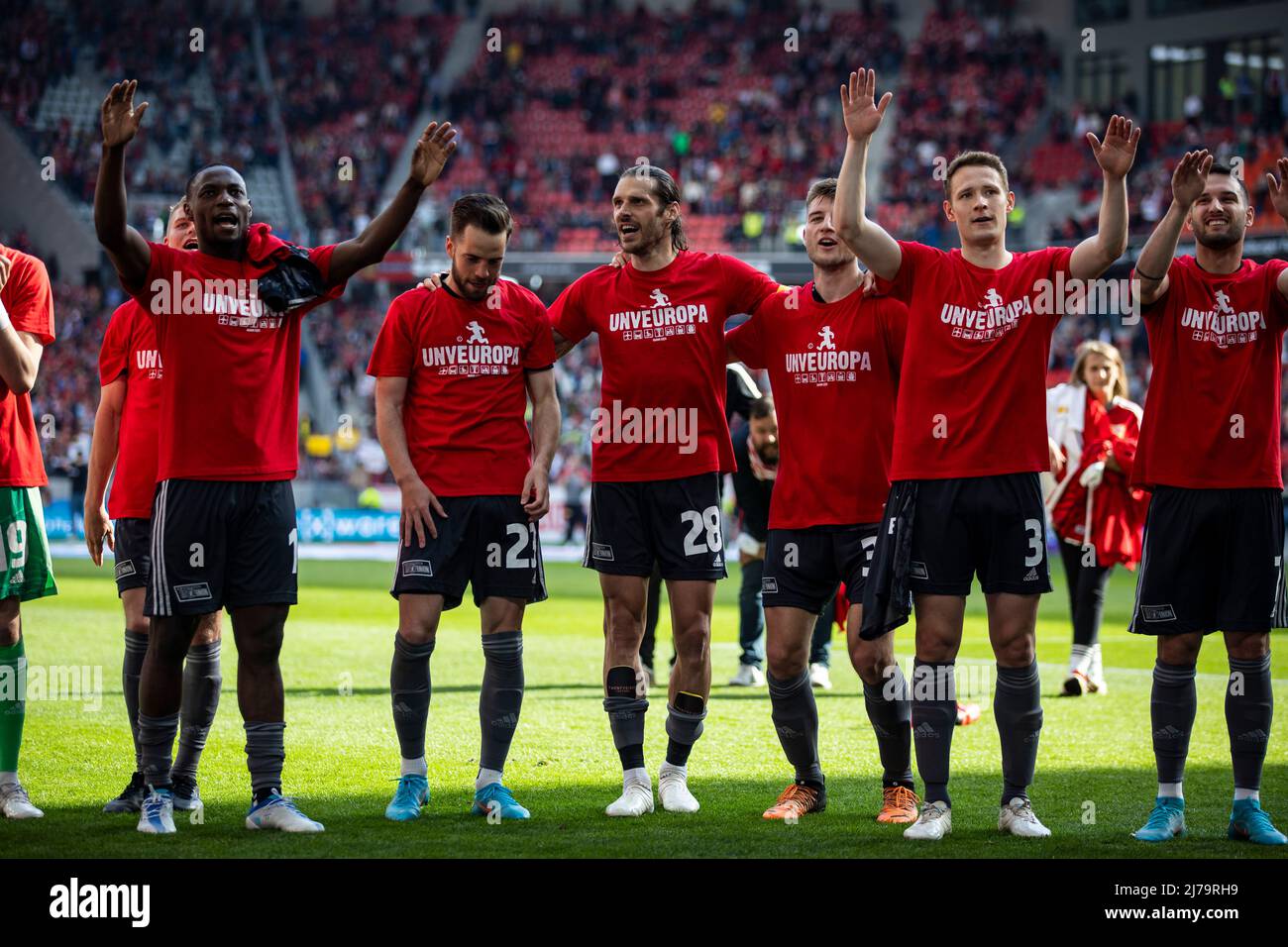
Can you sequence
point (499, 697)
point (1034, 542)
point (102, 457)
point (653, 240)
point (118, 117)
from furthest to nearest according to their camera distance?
point (102, 457) < point (653, 240) < point (499, 697) < point (1034, 542) < point (118, 117)

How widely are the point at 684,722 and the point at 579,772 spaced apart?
3.53 feet

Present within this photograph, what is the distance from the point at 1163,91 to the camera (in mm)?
38219

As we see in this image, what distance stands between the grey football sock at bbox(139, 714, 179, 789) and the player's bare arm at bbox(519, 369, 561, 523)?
5.28 feet

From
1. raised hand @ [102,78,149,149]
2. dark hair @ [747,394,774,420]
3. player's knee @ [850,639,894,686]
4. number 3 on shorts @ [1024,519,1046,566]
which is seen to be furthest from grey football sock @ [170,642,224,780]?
dark hair @ [747,394,774,420]

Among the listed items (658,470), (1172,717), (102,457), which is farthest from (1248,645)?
(102,457)

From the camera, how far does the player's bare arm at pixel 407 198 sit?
18.0ft

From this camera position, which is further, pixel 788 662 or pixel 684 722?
pixel 684 722

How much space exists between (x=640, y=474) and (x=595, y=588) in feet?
44.5

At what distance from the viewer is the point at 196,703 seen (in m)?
6.11

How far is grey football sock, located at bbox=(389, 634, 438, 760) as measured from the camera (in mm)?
5914

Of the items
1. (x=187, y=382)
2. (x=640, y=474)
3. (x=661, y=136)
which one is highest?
(x=661, y=136)

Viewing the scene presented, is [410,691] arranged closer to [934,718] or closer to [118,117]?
[934,718]
